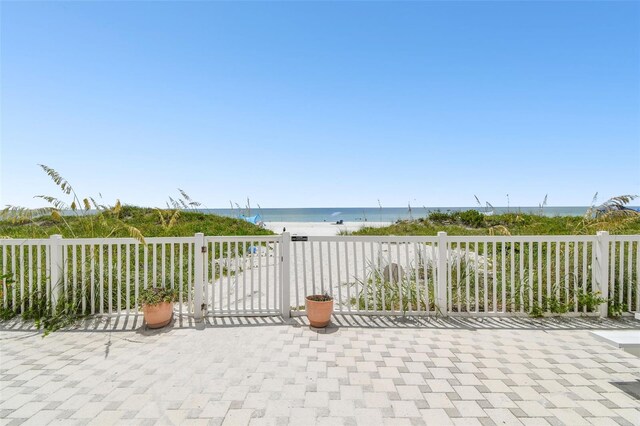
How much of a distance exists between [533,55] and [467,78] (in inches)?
48.5

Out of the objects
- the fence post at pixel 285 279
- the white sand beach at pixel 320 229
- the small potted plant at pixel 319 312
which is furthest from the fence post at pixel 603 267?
the white sand beach at pixel 320 229

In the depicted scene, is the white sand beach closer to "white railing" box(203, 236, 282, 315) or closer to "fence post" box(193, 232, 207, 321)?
"white railing" box(203, 236, 282, 315)

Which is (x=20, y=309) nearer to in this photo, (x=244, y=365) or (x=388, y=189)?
(x=244, y=365)

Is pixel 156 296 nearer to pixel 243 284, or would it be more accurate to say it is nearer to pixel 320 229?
pixel 243 284

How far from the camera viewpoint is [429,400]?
2096mm

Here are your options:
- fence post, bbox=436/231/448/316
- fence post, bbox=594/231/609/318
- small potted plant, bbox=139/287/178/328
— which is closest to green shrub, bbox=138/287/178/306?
small potted plant, bbox=139/287/178/328

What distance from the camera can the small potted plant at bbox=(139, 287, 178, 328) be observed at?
11.4 feet

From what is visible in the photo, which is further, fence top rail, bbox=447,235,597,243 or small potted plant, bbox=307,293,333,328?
fence top rail, bbox=447,235,597,243

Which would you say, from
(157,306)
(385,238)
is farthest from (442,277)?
(157,306)

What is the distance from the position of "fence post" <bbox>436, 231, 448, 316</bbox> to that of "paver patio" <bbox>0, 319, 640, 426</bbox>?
474 mm

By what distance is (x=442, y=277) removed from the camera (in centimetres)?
376

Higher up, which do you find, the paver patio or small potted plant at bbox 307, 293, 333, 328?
small potted plant at bbox 307, 293, 333, 328

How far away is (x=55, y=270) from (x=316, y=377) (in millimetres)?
3914

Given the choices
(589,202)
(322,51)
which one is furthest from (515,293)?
(322,51)
